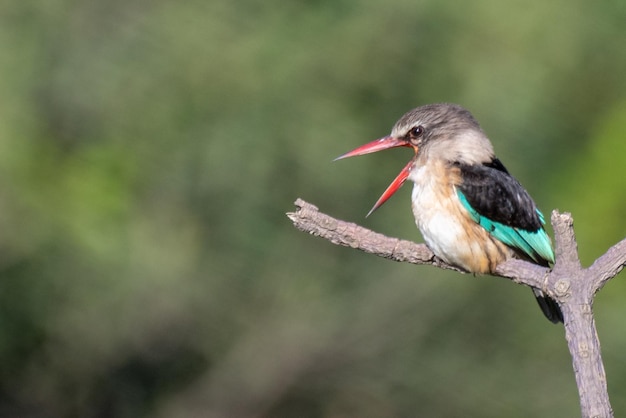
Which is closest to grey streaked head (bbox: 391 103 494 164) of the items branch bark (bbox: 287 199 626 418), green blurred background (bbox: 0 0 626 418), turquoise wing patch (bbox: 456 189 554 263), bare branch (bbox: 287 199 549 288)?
turquoise wing patch (bbox: 456 189 554 263)

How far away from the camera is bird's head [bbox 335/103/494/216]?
416 centimetres

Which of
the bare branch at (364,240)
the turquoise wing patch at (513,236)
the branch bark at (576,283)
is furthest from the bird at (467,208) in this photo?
the branch bark at (576,283)

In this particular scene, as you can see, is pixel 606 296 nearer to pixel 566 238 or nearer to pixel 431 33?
pixel 431 33

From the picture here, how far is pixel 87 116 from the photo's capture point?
22.3ft

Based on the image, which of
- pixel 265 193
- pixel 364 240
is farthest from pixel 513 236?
pixel 265 193

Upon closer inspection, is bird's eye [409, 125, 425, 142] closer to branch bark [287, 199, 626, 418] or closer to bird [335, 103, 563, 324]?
bird [335, 103, 563, 324]

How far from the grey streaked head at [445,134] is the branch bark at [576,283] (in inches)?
37.3

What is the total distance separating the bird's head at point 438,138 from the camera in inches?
164

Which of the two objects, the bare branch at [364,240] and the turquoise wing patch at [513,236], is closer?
the bare branch at [364,240]

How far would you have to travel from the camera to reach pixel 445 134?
4.19m

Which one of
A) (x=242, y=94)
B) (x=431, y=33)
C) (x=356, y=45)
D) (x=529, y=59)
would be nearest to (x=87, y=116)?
(x=242, y=94)

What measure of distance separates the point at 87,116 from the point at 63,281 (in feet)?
3.13

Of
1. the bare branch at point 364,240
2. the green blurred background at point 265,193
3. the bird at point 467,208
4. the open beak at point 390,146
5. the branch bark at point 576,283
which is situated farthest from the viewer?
the green blurred background at point 265,193

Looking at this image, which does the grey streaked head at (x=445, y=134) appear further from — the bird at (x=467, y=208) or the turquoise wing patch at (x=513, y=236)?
the turquoise wing patch at (x=513, y=236)
